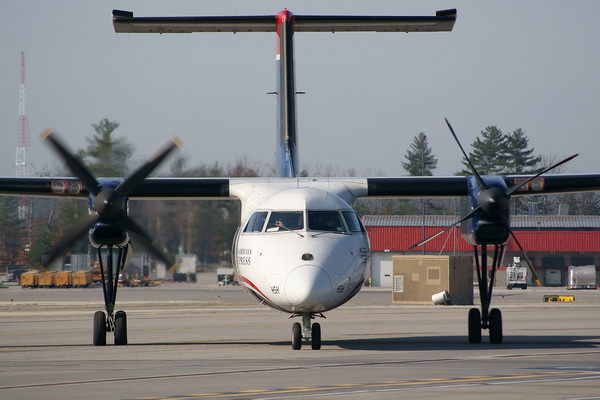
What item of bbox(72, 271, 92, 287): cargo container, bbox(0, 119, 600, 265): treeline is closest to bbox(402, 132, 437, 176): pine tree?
Answer: bbox(0, 119, 600, 265): treeline

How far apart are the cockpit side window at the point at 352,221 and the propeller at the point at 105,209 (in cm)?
398

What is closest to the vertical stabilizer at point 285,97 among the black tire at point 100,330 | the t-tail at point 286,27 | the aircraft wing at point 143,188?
the t-tail at point 286,27

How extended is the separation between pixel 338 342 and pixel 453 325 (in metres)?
7.44

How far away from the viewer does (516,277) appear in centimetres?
6956

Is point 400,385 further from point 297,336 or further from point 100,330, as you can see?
point 100,330

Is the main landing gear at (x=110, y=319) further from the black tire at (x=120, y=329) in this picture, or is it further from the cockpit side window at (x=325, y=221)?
the cockpit side window at (x=325, y=221)

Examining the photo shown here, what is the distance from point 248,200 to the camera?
791 inches

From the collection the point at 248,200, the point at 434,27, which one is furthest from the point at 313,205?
the point at 434,27

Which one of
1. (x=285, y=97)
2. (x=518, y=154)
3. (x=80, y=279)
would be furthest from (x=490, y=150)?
(x=285, y=97)

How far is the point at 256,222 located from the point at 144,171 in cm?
295

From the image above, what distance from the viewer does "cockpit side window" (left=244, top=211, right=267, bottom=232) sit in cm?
1778

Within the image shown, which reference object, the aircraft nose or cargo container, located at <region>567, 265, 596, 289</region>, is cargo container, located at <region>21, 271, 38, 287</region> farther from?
the aircraft nose

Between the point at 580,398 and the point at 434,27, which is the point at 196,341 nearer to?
the point at 434,27

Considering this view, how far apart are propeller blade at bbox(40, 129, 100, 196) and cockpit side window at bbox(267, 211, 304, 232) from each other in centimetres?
431
